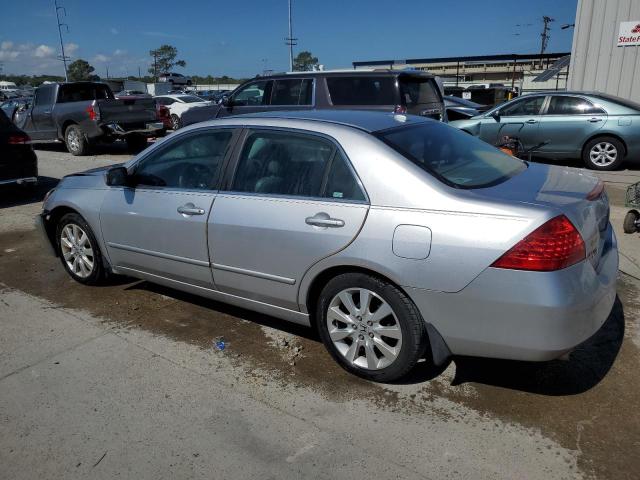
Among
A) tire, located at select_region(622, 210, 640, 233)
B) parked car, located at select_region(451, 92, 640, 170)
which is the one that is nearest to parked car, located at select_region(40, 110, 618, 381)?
tire, located at select_region(622, 210, 640, 233)

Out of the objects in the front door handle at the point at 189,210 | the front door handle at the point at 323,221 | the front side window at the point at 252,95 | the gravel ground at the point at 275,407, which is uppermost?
the front side window at the point at 252,95

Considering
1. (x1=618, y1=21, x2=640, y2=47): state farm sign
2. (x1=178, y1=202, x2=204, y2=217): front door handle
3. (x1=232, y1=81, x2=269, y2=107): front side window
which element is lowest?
(x1=178, y1=202, x2=204, y2=217): front door handle

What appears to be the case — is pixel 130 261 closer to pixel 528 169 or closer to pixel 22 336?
pixel 22 336

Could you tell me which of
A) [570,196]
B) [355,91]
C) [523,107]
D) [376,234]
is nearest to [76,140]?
[355,91]

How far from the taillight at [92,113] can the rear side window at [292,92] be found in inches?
206

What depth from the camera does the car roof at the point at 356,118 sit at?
10.9 ft

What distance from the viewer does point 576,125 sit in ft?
33.3

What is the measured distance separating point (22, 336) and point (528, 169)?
146 inches

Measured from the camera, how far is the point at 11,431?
2809 mm

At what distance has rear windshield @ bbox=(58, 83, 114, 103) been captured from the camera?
13711 mm

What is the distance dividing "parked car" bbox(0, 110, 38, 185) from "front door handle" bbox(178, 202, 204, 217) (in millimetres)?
5970

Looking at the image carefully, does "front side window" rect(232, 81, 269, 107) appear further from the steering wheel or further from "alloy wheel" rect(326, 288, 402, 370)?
"alloy wheel" rect(326, 288, 402, 370)

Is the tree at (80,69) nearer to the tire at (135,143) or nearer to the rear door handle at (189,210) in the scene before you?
the tire at (135,143)

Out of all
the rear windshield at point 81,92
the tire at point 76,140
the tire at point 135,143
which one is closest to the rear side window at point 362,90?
the tire at point 135,143
